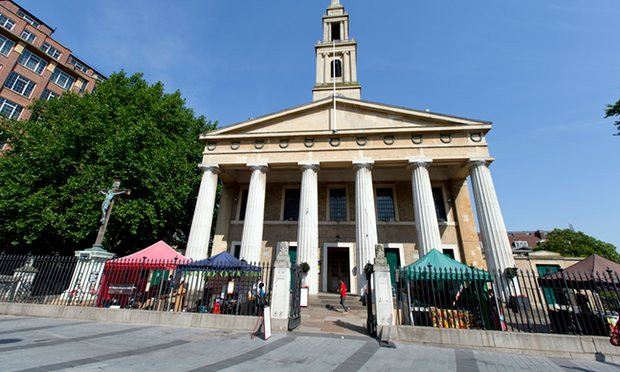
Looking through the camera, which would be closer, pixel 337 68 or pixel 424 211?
pixel 424 211

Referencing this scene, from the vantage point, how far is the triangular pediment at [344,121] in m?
15.8

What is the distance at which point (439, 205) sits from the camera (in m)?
17.9

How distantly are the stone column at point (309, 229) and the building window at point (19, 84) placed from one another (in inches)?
1317

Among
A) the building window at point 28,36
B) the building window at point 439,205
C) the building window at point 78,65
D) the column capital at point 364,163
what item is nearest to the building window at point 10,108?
the building window at point 28,36

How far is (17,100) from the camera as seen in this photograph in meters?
26.8

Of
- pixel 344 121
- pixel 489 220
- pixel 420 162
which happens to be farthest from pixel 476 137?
pixel 344 121

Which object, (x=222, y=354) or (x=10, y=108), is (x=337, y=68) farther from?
(x=10, y=108)

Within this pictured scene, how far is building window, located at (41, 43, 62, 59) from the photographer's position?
31.4 meters

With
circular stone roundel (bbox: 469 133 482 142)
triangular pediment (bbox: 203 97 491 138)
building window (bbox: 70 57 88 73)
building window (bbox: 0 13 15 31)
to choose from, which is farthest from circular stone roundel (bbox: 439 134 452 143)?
building window (bbox: 70 57 88 73)

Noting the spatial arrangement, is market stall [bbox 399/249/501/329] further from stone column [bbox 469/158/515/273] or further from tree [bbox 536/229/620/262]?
tree [bbox 536/229/620/262]

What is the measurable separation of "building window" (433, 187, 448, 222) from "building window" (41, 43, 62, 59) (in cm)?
4513

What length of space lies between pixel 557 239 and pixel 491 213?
30238 millimetres

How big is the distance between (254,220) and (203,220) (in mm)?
3076

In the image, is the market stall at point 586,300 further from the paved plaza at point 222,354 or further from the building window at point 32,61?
the building window at point 32,61
